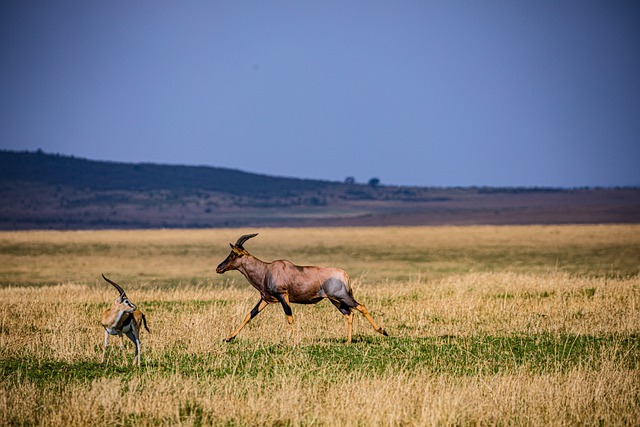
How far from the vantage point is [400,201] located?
13612 centimetres

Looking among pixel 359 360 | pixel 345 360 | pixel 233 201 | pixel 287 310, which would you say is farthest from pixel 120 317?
pixel 233 201

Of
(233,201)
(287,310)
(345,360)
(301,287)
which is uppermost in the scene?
(233,201)

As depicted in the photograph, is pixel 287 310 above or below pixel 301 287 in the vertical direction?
below

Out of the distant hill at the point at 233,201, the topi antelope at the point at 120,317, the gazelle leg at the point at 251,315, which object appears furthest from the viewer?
the distant hill at the point at 233,201

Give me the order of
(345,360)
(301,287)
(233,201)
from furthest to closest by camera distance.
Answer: (233,201) → (301,287) → (345,360)

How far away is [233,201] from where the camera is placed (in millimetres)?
129250

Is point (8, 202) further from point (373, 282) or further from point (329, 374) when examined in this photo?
point (329, 374)

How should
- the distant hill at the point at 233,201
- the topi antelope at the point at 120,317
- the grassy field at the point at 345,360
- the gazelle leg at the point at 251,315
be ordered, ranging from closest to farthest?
the grassy field at the point at 345,360
the topi antelope at the point at 120,317
the gazelle leg at the point at 251,315
the distant hill at the point at 233,201

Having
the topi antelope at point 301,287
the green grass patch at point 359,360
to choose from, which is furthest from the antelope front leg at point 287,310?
the green grass patch at point 359,360

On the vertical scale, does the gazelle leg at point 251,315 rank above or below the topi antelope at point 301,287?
below

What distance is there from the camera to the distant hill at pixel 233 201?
10056 cm

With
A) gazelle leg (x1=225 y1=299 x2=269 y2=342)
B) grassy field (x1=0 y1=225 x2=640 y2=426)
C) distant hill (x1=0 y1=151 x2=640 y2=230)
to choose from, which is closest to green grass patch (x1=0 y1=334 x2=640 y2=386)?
grassy field (x1=0 y1=225 x2=640 y2=426)

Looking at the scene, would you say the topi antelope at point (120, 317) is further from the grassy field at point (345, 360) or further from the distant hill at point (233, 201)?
the distant hill at point (233, 201)

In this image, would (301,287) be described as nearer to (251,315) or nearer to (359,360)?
(251,315)
